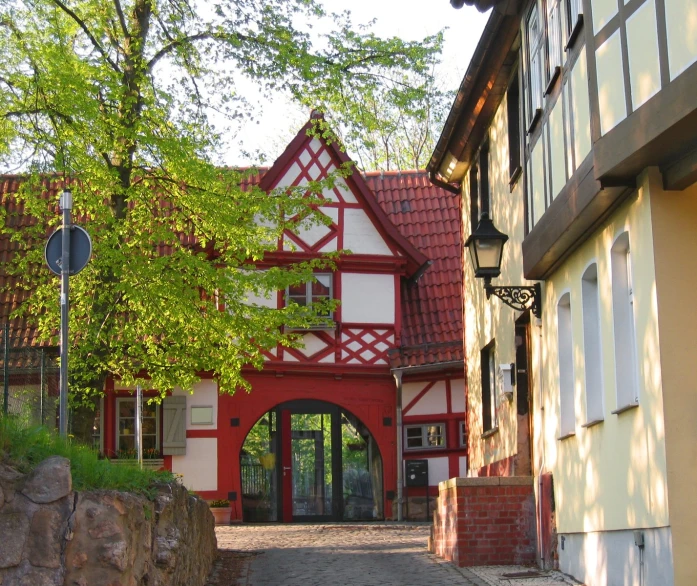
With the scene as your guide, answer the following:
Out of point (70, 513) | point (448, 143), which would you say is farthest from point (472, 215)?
point (70, 513)

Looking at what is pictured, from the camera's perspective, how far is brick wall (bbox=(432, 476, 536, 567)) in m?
11.9

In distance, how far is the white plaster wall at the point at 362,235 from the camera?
24391 mm

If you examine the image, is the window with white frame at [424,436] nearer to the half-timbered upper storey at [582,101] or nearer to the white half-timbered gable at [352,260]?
the white half-timbered gable at [352,260]

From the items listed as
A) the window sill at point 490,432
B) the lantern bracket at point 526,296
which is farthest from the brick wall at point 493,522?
the window sill at point 490,432

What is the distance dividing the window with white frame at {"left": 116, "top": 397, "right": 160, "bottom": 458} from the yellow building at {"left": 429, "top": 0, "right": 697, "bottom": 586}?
440 inches

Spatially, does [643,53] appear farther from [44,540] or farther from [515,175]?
[515,175]

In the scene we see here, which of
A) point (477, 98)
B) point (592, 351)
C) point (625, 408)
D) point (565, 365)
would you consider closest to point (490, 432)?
point (565, 365)

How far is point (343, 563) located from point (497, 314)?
12.1ft

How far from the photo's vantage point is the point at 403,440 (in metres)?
24.0

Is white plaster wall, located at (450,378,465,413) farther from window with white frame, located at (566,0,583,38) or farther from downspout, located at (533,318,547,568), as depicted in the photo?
window with white frame, located at (566,0,583,38)

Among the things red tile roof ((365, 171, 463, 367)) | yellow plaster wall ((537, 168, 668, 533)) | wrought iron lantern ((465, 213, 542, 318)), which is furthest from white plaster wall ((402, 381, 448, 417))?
wrought iron lantern ((465, 213, 542, 318))

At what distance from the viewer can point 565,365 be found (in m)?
11.0

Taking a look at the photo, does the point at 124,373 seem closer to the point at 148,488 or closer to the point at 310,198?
the point at 310,198

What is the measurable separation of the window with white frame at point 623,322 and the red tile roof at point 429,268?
47.3ft
